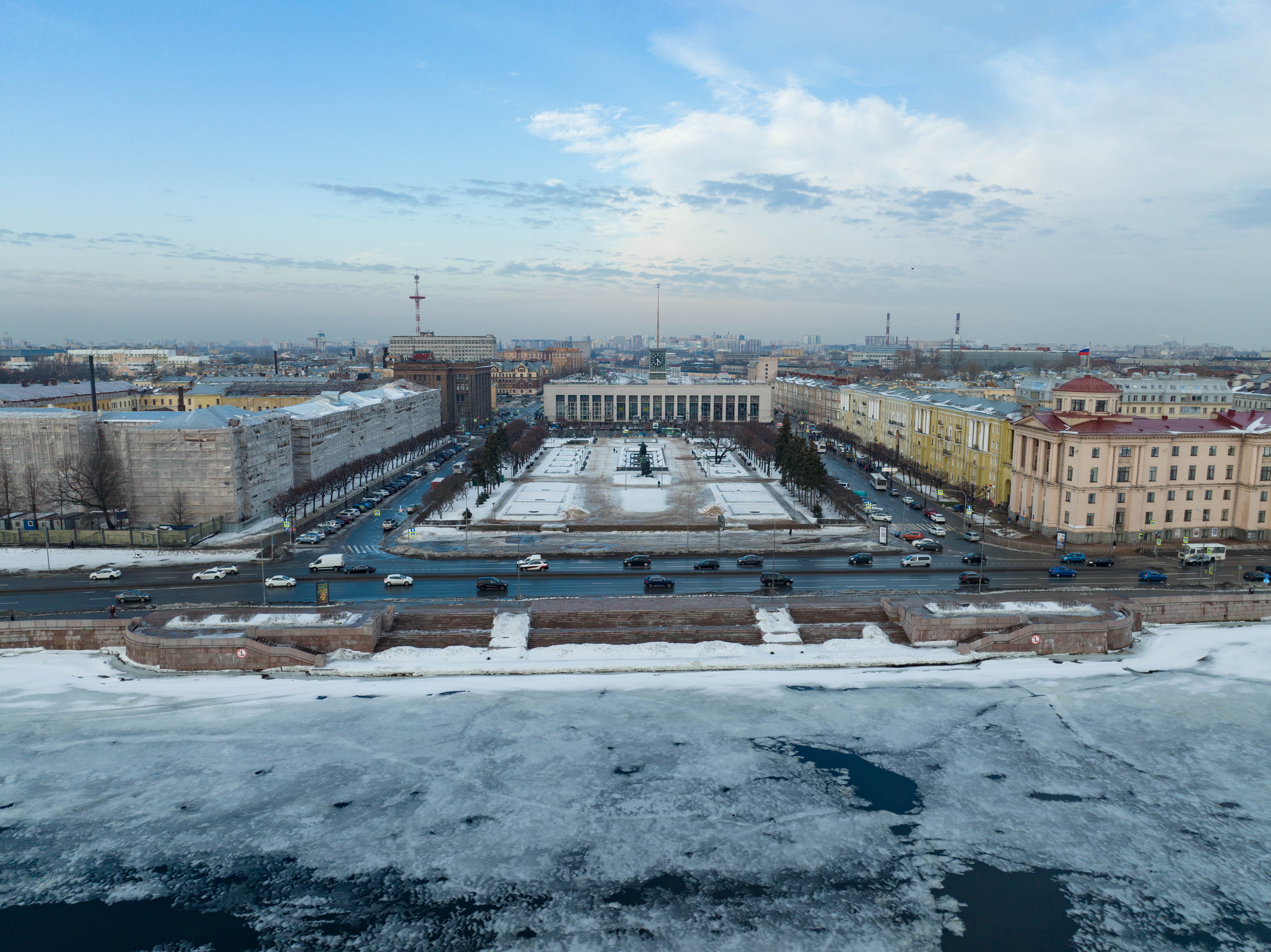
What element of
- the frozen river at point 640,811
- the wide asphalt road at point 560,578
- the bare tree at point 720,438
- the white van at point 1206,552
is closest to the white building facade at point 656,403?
the bare tree at point 720,438

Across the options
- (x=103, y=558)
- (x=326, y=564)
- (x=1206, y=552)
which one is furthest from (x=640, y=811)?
(x=1206, y=552)

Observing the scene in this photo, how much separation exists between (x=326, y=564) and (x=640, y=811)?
31618 mm

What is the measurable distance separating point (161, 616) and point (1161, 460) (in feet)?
208

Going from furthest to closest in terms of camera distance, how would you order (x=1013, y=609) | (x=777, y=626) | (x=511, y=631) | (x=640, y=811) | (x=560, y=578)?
(x=560, y=578)
(x=1013, y=609)
(x=777, y=626)
(x=511, y=631)
(x=640, y=811)

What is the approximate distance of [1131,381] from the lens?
103m

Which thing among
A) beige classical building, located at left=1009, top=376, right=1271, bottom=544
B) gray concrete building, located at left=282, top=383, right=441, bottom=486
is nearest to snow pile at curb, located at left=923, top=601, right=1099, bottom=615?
beige classical building, located at left=1009, top=376, right=1271, bottom=544

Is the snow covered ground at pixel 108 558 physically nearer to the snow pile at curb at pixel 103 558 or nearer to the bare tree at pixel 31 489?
the snow pile at curb at pixel 103 558

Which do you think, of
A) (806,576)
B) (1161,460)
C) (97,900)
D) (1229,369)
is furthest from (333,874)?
(1229,369)

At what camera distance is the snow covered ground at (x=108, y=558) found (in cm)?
4962

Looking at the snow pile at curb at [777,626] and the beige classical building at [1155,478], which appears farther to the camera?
the beige classical building at [1155,478]

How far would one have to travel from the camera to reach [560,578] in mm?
47188

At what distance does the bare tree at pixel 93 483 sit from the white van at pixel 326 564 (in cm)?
2082

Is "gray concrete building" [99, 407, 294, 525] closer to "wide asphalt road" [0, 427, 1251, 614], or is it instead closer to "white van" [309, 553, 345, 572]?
"wide asphalt road" [0, 427, 1251, 614]

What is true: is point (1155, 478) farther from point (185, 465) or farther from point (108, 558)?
point (108, 558)
